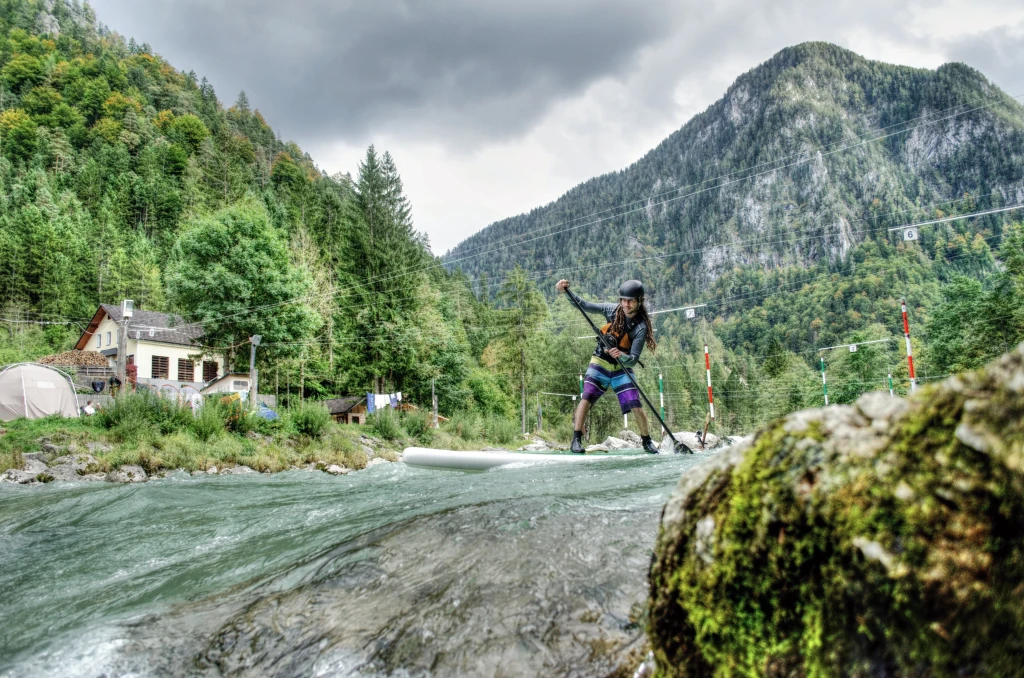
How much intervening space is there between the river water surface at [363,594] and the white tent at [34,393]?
76.6 feet

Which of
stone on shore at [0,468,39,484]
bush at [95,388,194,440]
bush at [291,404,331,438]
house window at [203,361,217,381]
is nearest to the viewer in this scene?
stone on shore at [0,468,39,484]

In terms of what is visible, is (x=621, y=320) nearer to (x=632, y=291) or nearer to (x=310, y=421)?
(x=632, y=291)

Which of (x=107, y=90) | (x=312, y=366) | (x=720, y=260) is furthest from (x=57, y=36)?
(x=720, y=260)

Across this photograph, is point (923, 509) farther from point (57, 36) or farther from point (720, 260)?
point (720, 260)

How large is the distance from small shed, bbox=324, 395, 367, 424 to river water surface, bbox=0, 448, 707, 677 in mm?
→ 33150

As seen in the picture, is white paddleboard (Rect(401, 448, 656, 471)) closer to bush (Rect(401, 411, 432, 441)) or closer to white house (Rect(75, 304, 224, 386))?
bush (Rect(401, 411, 432, 441))

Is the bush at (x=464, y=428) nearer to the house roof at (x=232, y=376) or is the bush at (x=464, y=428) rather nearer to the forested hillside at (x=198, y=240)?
the forested hillside at (x=198, y=240)

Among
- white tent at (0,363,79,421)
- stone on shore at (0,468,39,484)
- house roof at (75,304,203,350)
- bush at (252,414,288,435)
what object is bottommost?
stone on shore at (0,468,39,484)

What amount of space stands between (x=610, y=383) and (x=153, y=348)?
42759mm

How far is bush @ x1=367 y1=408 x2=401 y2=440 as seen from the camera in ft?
86.7

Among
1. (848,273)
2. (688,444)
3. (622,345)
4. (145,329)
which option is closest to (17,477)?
(622,345)

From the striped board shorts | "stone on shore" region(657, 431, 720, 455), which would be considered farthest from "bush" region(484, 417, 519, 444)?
the striped board shorts

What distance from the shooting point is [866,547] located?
3.39ft

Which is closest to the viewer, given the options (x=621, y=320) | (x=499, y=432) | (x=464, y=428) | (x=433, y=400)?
(x=621, y=320)
